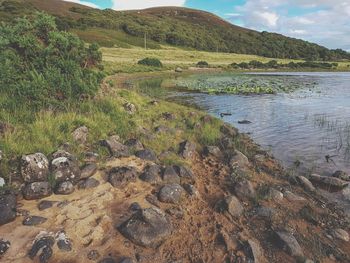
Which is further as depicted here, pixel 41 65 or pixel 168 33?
pixel 168 33

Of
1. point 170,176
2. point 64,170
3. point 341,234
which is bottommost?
point 341,234

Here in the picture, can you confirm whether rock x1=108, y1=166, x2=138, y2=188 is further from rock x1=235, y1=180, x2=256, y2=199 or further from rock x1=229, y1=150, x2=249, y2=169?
rock x1=229, y1=150, x2=249, y2=169

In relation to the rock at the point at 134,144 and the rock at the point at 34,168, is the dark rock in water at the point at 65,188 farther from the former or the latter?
the rock at the point at 134,144

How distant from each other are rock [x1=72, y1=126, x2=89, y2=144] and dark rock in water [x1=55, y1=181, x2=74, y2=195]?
6.88ft

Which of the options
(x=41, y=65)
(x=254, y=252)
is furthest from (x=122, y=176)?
(x=41, y=65)

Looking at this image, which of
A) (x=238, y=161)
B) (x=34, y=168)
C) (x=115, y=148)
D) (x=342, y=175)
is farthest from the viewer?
(x=342, y=175)

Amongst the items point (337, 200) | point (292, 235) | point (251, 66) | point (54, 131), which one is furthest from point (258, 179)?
point (251, 66)

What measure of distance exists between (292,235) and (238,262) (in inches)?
58.6

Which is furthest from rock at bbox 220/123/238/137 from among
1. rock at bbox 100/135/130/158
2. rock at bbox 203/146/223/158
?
rock at bbox 100/135/130/158

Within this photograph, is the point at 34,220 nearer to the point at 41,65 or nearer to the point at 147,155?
the point at 147,155

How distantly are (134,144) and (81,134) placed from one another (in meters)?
1.46

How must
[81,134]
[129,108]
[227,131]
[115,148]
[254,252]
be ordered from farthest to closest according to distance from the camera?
[227,131] → [129,108] → [81,134] → [115,148] → [254,252]

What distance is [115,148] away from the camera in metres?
9.49

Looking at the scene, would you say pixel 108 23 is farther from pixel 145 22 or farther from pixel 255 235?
pixel 255 235
